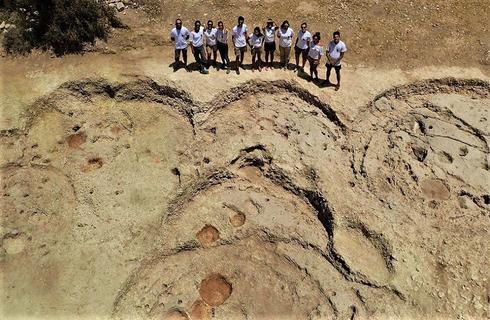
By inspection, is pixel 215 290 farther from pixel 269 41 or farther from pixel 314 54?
pixel 269 41

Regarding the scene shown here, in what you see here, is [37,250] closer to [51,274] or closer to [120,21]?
[51,274]

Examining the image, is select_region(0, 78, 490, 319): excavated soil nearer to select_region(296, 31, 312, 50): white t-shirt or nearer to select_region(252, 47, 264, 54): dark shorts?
select_region(252, 47, 264, 54): dark shorts

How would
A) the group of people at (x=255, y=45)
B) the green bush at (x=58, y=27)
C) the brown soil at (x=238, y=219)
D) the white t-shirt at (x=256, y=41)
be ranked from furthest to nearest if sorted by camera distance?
the green bush at (x=58, y=27), the white t-shirt at (x=256, y=41), the group of people at (x=255, y=45), the brown soil at (x=238, y=219)

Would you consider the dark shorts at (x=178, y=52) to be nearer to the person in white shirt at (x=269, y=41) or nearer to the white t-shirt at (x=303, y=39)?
the person in white shirt at (x=269, y=41)

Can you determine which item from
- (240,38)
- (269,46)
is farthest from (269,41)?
(240,38)

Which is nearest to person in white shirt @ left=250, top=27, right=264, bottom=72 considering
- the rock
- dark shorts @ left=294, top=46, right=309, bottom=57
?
dark shorts @ left=294, top=46, right=309, bottom=57

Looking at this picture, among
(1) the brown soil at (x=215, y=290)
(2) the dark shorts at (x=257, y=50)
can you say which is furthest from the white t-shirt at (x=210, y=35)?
(1) the brown soil at (x=215, y=290)
